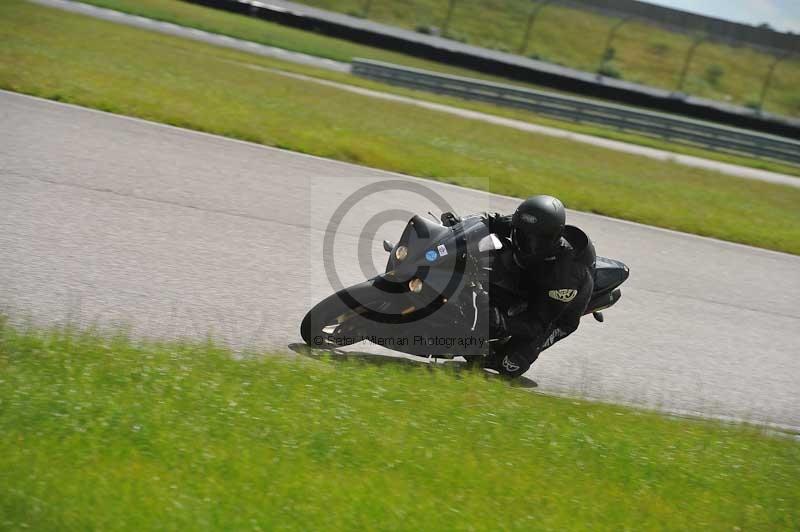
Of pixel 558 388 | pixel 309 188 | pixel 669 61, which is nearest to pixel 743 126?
pixel 669 61

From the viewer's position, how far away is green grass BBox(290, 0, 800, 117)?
127 feet

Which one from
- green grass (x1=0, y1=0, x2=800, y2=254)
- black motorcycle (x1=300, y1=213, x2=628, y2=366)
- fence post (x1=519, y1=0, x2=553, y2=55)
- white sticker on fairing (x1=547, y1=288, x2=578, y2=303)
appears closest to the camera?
black motorcycle (x1=300, y1=213, x2=628, y2=366)

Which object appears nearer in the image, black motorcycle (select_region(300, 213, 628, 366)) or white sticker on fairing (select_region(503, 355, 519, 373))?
black motorcycle (select_region(300, 213, 628, 366))

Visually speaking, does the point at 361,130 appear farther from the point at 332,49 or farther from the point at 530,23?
the point at 530,23

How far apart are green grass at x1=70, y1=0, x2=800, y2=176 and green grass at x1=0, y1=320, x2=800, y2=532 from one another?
18.0 m

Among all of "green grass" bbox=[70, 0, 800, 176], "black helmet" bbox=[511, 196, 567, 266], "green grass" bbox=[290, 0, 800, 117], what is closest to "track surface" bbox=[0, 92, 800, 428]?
"black helmet" bbox=[511, 196, 567, 266]

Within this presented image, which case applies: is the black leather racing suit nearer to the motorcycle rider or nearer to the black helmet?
the motorcycle rider

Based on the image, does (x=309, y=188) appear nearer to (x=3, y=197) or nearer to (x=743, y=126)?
(x=3, y=197)

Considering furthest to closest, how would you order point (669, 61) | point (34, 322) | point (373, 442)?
point (669, 61)
point (34, 322)
point (373, 442)

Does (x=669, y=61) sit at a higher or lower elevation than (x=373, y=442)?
higher

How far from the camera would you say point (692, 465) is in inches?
192

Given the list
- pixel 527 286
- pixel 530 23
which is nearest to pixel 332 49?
pixel 530 23

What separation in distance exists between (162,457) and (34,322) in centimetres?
208

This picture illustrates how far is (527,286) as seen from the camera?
571cm
